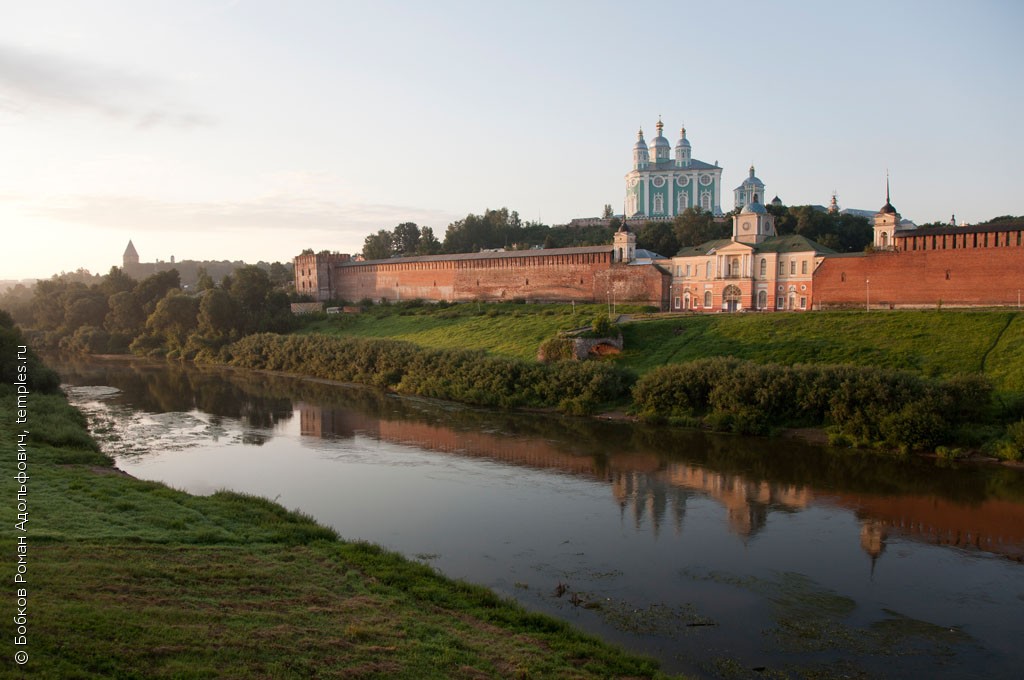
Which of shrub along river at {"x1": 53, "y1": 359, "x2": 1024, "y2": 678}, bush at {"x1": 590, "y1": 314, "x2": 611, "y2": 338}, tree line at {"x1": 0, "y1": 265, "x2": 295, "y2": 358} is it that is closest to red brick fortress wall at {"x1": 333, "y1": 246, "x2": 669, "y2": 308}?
tree line at {"x1": 0, "y1": 265, "x2": 295, "y2": 358}

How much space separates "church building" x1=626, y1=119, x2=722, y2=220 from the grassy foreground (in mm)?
53876

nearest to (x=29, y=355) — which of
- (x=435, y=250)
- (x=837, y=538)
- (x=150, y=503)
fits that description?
(x=150, y=503)

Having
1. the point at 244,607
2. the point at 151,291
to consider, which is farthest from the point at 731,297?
the point at 151,291

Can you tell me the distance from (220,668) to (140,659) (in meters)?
0.49

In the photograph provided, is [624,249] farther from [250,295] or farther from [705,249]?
[250,295]

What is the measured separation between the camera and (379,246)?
53.7 m

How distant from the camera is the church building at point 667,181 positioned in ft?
201

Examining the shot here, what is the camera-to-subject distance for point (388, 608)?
22.8 feet

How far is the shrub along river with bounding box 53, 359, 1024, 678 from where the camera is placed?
7320 mm

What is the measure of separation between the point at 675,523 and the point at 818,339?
11.6 m

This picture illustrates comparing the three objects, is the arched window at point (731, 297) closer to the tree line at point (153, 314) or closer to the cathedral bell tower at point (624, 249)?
the cathedral bell tower at point (624, 249)

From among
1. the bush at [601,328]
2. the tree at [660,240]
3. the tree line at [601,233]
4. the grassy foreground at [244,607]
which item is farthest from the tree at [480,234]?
the grassy foreground at [244,607]

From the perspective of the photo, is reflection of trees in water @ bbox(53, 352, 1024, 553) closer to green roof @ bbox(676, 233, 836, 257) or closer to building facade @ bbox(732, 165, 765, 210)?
green roof @ bbox(676, 233, 836, 257)

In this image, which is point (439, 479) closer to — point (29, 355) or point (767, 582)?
point (767, 582)
